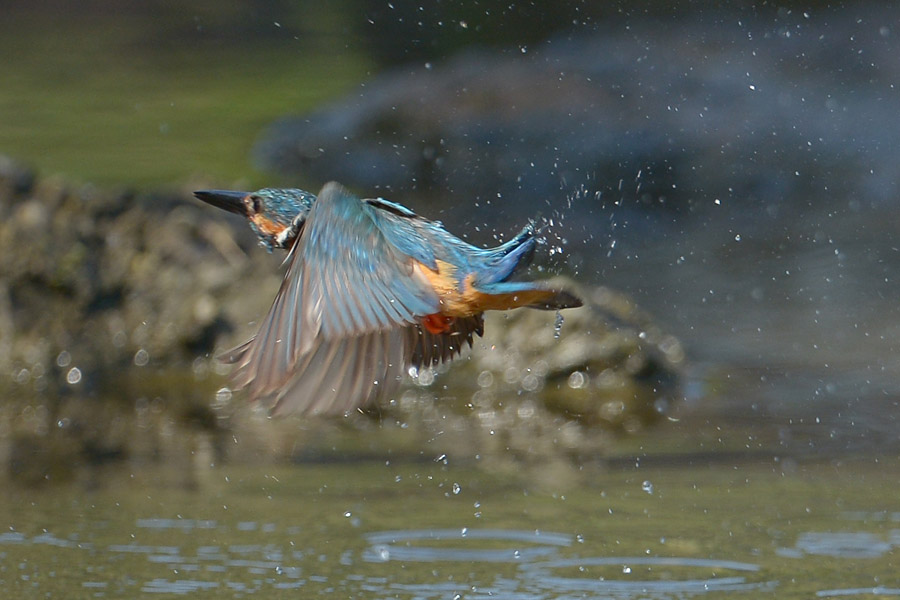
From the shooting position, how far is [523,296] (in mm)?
3104

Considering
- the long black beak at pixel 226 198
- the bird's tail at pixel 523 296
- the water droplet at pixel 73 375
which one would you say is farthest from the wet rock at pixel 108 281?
the bird's tail at pixel 523 296

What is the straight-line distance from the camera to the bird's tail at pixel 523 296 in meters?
3.04

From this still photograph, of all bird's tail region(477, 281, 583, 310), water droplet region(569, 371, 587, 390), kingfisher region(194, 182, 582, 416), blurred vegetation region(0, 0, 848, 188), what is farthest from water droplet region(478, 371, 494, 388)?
blurred vegetation region(0, 0, 848, 188)

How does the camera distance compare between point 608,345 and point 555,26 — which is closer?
point 608,345

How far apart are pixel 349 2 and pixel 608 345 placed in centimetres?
1128

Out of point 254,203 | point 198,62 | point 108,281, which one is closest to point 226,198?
point 254,203

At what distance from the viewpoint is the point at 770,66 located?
11922mm

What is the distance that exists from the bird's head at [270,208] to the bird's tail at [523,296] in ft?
1.55

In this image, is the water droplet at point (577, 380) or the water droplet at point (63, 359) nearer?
the water droplet at point (577, 380)

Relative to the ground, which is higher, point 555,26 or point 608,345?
point 555,26

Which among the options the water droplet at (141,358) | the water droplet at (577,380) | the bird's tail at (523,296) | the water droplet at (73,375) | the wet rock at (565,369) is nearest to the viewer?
the bird's tail at (523,296)

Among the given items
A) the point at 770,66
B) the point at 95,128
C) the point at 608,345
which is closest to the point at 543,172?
the point at 770,66

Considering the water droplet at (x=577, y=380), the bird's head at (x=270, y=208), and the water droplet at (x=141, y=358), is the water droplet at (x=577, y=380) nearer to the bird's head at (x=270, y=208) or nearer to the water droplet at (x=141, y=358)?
the water droplet at (x=141, y=358)

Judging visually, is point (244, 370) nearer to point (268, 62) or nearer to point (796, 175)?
point (796, 175)
